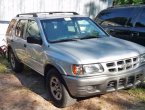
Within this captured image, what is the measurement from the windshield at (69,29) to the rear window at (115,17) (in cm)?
166

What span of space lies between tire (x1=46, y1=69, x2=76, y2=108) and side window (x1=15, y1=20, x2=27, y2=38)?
216 cm

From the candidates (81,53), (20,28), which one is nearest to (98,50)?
(81,53)

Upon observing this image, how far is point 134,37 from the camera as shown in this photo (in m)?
8.44

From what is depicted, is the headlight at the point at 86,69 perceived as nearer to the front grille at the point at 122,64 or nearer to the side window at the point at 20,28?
the front grille at the point at 122,64

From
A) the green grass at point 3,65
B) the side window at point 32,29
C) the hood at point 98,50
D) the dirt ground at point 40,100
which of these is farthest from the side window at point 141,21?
the green grass at point 3,65

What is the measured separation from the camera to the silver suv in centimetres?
553

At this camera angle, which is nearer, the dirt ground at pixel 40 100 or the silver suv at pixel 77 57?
the silver suv at pixel 77 57

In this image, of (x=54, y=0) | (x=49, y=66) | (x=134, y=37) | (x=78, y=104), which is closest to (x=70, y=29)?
(x=49, y=66)

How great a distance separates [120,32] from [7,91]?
3573 mm

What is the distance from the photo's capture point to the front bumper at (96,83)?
5.48 m

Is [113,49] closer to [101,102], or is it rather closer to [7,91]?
[101,102]

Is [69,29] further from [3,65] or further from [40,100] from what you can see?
[3,65]

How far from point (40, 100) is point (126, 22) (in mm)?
3591

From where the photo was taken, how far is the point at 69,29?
694 centimetres
